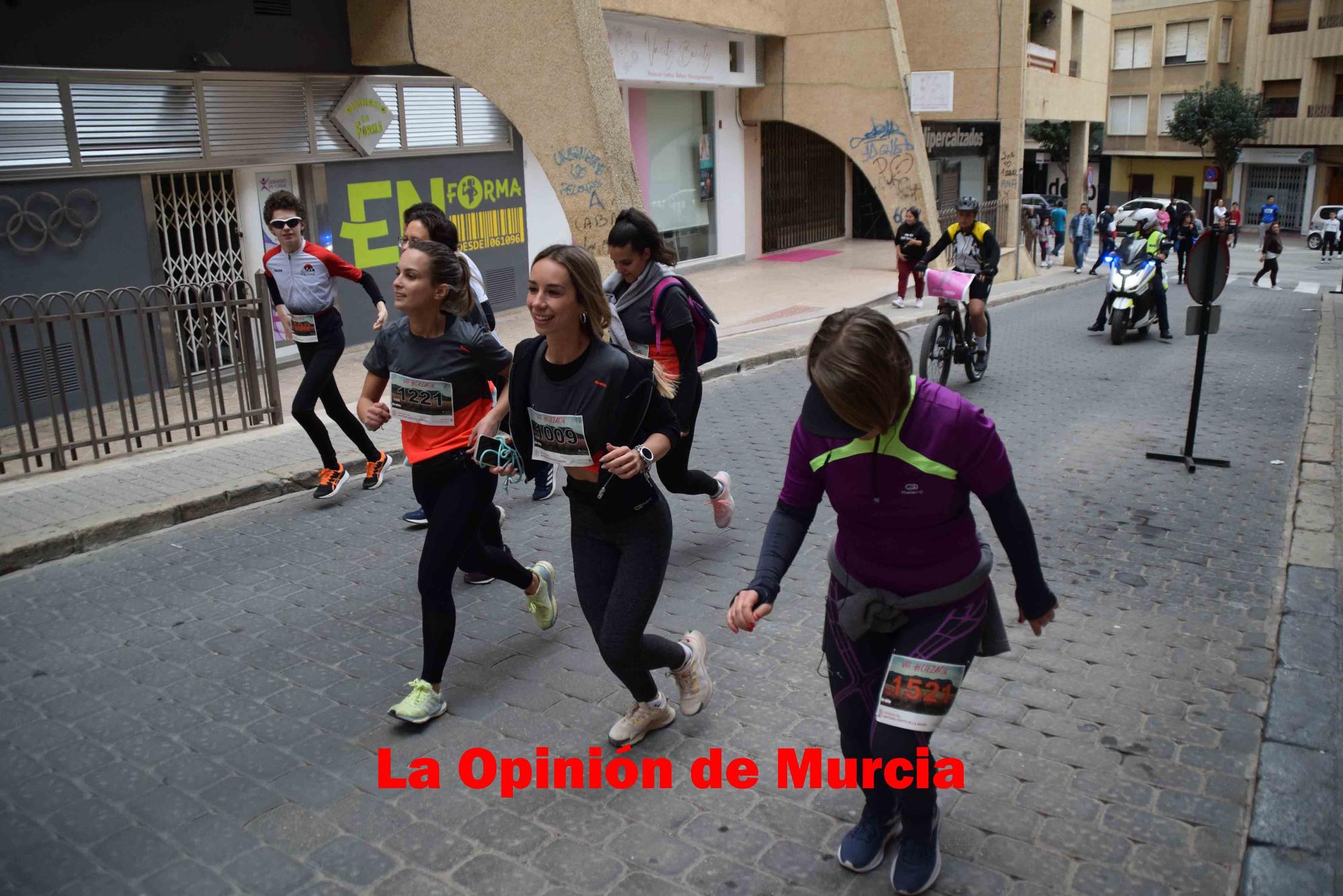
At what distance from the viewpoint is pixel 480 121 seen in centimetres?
1528

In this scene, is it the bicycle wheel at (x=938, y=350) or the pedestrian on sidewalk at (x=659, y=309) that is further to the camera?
the bicycle wheel at (x=938, y=350)

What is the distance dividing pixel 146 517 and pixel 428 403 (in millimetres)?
3321

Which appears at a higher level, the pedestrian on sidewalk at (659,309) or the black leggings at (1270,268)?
the pedestrian on sidewalk at (659,309)

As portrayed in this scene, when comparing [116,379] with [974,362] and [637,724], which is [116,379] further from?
[974,362]

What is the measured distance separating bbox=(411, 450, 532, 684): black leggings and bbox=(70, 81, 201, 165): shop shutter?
7741 mm

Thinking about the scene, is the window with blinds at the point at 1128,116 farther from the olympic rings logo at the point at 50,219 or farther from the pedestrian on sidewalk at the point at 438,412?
the pedestrian on sidewalk at the point at 438,412

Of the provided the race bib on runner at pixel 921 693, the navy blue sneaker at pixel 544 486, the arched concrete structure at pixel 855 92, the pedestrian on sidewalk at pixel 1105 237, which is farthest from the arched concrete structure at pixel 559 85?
the pedestrian on sidewalk at pixel 1105 237

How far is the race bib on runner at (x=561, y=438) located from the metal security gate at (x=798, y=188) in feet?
69.9

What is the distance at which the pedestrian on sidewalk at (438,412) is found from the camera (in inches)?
169

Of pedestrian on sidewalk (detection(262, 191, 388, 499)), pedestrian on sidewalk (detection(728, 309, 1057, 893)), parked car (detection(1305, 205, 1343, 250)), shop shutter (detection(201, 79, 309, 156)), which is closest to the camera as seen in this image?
pedestrian on sidewalk (detection(728, 309, 1057, 893))

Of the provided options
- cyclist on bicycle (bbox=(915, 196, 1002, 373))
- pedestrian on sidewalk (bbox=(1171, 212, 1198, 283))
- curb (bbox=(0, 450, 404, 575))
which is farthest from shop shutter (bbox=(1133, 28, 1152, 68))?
curb (bbox=(0, 450, 404, 575))

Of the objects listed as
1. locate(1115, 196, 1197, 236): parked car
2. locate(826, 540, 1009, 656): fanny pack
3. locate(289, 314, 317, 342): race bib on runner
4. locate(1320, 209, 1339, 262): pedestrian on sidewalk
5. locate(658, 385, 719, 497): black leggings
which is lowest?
locate(1320, 209, 1339, 262): pedestrian on sidewalk

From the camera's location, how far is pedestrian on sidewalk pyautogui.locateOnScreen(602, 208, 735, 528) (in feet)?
18.0

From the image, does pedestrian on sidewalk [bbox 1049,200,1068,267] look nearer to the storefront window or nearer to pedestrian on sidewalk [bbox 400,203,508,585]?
the storefront window
